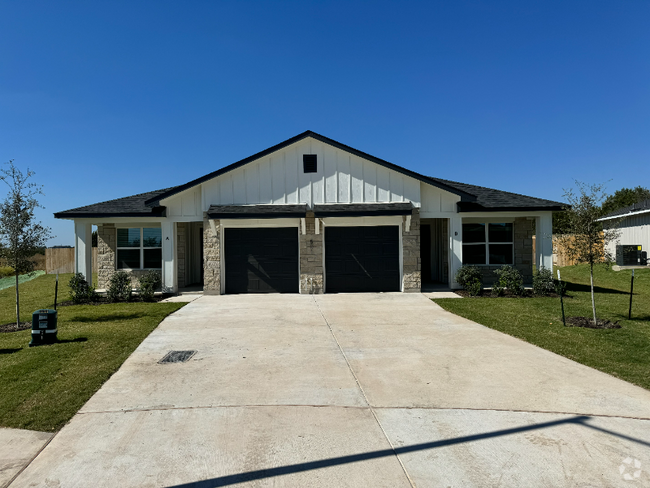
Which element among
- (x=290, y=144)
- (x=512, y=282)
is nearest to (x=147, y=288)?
(x=290, y=144)

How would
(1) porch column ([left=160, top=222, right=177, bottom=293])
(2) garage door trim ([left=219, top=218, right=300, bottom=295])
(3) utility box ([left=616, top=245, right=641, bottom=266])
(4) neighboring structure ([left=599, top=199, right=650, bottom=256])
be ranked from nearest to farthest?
(2) garage door trim ([left=219, top=218, right=300, bottom=295]) < (1) porch column ([left=160, top=222, right=177, bottom=293]) < (3) utility box ([left=616, top=245, right=641, bottom=266]) < (4) neighboring structure ([left=599, top=199, right=650, bottom=256])

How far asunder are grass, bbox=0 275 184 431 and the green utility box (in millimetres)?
177

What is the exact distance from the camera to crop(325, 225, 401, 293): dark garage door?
14523mm

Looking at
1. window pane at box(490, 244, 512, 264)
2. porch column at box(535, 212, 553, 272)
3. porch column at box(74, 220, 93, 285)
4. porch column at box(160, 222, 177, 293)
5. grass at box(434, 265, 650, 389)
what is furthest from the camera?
window pane at box(490, 244, 512, 264)

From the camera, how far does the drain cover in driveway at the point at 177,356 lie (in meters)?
6.57

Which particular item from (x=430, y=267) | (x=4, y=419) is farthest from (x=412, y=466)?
(x=430, y=267)

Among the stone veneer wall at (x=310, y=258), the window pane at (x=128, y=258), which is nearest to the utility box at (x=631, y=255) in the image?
the stone veneer wall at (x=310, y=258)

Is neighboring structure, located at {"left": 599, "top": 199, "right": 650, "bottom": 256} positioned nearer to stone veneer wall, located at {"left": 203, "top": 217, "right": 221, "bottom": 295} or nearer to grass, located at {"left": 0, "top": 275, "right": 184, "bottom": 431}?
stone veneer wall, located at {"left": 203, "top": 217, "right": 221, "bottom": 295}

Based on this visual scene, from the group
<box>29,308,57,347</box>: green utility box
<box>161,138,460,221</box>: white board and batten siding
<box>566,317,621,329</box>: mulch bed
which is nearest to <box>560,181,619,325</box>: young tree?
<box>566,317,621,329</box>: mulch bed

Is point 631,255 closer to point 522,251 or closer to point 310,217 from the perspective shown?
point 522,251

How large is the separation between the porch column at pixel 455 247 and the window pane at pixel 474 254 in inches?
49.9

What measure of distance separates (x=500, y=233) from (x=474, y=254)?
49.1 inches

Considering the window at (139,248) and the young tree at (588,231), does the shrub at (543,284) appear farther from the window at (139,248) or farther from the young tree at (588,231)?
the window at (139,248)

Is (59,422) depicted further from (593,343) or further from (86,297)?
(86,297)
